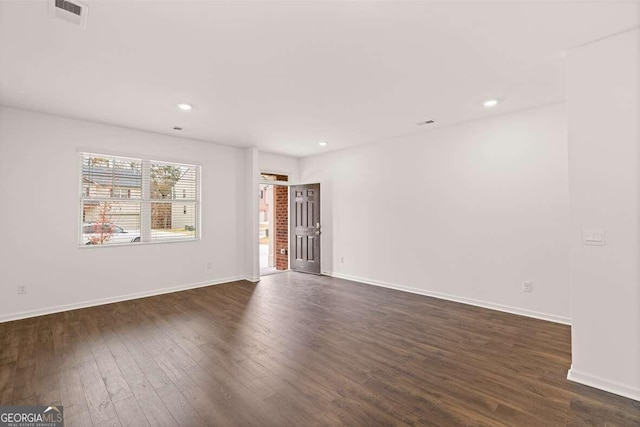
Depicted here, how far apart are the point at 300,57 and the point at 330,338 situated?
2.73 meters

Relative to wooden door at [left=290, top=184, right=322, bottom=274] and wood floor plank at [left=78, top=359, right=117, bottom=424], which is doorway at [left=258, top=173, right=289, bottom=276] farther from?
wood floor plank at [left=78, top=359, right=117, bottom=424]

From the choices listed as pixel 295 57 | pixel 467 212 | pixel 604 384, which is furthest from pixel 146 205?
pixel 604 384

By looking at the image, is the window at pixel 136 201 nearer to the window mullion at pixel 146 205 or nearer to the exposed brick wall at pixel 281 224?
the window mullion at pixel 146 205

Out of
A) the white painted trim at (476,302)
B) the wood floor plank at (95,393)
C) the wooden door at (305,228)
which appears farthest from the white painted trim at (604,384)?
the wooden door at (305,228)

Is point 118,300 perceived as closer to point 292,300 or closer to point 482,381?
point 292,300

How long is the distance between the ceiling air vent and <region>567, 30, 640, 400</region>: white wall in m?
3.63

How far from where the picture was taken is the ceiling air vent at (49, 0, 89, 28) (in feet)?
6.16

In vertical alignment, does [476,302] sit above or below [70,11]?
below

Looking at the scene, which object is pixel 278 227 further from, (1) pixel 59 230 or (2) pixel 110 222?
(1) pixel 59 230

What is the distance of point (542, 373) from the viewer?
2436mm

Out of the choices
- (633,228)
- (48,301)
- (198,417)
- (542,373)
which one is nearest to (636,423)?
(542,373)

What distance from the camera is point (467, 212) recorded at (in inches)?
172

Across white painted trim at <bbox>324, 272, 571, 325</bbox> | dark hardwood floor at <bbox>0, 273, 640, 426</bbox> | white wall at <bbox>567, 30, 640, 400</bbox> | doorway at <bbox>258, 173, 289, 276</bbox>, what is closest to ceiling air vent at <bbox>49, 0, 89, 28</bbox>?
dark hardwood floor at <bbox>0, 273, 640, 426</bbox>

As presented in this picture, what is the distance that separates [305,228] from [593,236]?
5115mm
